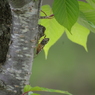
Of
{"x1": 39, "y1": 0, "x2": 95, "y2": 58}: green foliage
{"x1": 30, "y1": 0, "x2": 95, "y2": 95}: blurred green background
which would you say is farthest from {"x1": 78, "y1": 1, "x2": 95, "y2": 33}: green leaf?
{"x1": 30, "y1": 0, "x2": 95, "y2": 95}: blurred green background

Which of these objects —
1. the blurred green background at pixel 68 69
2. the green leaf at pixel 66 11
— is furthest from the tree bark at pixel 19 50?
the blurred green background at pixel 68 69

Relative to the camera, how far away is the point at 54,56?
4.79 meters

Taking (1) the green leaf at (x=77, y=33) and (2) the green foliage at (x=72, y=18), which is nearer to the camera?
(2) the green foliage at (x=72, y=18)

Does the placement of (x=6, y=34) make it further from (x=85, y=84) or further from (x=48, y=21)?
(x=85, y=84)

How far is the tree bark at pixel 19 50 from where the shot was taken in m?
0.43

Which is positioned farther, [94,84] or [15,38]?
[94,84]

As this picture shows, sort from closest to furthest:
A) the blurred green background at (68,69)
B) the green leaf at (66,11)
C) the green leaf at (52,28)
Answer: the green leaf at (66,11) → the green leaf at (52,28) → the blurred green background at (68,69)

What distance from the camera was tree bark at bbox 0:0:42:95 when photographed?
427 millimetres

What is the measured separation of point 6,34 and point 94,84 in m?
4.88

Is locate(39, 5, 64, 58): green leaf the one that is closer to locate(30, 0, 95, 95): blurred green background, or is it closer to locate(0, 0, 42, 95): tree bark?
locate(0, 0, 42, 95): tree bark

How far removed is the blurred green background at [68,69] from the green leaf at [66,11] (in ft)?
13.5

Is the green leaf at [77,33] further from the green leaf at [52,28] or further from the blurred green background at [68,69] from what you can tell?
the blurred green background at [68,69]

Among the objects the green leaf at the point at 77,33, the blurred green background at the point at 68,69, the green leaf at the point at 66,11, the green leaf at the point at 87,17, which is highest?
the green leaf at the point at 66,11

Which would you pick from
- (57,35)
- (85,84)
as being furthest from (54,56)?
(57,35)
